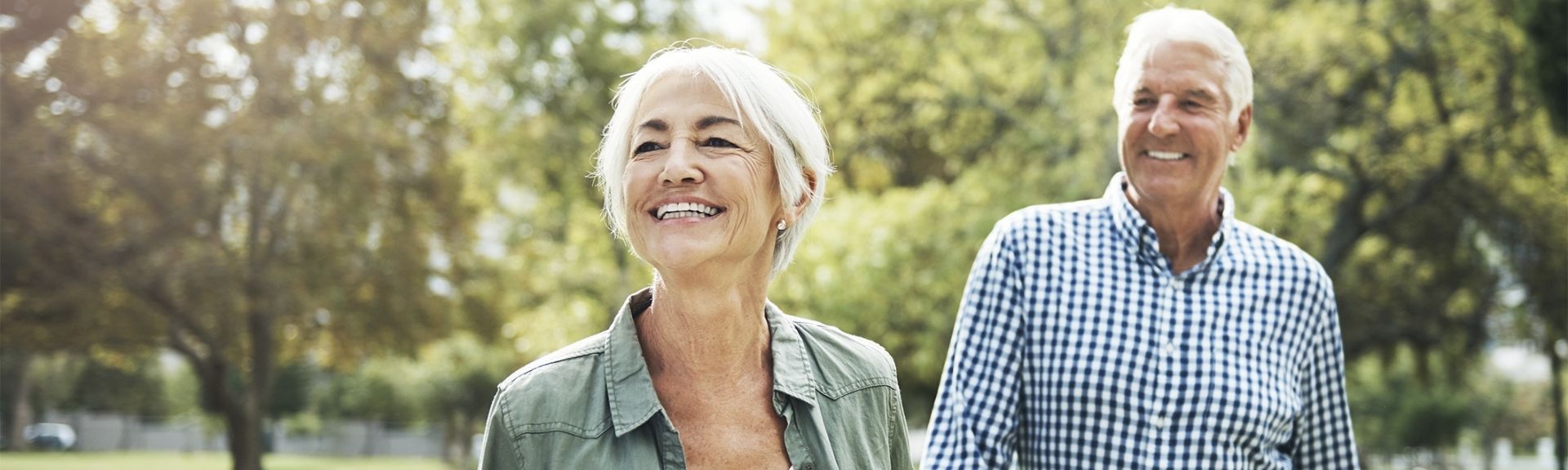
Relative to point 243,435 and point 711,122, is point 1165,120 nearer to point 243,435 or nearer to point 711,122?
point 711,122

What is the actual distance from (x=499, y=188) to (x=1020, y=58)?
12231mm

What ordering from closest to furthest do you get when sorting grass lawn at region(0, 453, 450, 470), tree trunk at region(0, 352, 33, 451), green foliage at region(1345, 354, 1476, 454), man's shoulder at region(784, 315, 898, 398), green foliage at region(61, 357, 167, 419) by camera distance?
1. man's shoulder at region(784, 315, 898, 398)
2. green foliage at region(1345, 354, 1476, 454)
3. grass lawn at region(0, 453, 450, 470)
4. tree trunk at region(0, 352, 33, 451)
5. green foliage at region(61, 357, 167, 419)

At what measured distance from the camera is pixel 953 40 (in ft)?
63.7

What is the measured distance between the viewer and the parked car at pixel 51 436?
193ft

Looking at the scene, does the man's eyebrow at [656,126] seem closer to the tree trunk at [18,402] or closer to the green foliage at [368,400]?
the tree trunk at [18,402]

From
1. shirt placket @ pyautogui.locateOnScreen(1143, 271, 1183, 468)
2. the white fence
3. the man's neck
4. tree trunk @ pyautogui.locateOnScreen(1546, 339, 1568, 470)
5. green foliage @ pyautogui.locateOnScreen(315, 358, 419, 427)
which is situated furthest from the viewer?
green foliage @ pyautogui.locateOnScreen(315, 358, 419, 427)

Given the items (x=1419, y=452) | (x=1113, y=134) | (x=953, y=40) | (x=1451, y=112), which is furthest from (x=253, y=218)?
(x=1419, y=452)

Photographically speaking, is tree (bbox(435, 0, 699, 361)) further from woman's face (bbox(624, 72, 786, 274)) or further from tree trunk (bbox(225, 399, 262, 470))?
woman's face (bbox(624, 72, 786, 274))

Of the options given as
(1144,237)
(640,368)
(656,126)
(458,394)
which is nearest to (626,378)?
(640,368)

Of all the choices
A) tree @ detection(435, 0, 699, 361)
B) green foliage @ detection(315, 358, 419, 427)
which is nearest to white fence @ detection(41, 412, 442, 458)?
green foliage @ detection(315, 358, 419, 427)

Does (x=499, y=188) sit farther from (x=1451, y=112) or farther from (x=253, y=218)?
(x=1451, y=112)

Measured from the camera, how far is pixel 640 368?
2.16 m

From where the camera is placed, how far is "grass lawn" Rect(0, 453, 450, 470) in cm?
3903

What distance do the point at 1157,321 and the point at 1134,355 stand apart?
0.11 m
